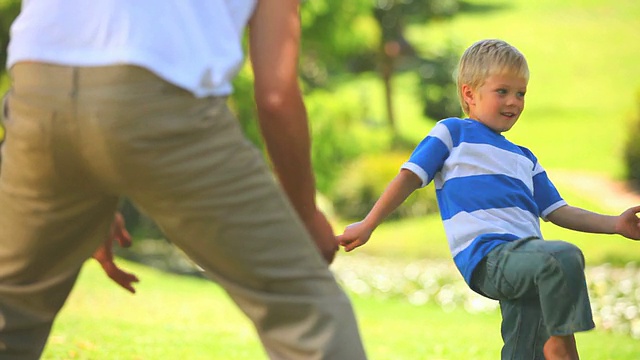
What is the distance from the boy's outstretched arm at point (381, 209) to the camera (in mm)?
3262

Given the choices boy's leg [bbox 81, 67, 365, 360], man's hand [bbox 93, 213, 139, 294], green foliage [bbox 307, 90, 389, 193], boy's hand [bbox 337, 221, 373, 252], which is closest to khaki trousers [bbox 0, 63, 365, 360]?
boy's leg [bbox 81, 67, 365, 360]

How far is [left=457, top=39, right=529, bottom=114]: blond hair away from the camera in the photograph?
11.5ft

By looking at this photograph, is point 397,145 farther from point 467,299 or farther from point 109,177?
point 109,177

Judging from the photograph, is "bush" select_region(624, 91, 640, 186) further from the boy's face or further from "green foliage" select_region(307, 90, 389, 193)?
the boy's face

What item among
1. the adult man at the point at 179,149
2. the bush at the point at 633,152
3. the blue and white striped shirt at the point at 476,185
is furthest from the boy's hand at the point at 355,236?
the bush at the point at 633,152

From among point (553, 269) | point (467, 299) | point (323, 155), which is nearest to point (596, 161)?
point (323, 155)

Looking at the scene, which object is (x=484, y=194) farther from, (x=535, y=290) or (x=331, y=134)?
(x=331, y=134)

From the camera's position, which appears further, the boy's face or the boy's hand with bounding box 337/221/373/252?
the boy's face

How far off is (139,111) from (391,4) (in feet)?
74.2

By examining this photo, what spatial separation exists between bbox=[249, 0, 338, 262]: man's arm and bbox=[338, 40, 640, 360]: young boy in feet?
3.55

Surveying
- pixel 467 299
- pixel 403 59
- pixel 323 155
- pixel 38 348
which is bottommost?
pixel 403 59

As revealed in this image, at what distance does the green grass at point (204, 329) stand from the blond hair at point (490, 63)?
2959 mm

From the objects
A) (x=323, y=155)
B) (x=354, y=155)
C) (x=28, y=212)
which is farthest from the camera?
(x=354, y=155)

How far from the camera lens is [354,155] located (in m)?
18.8
